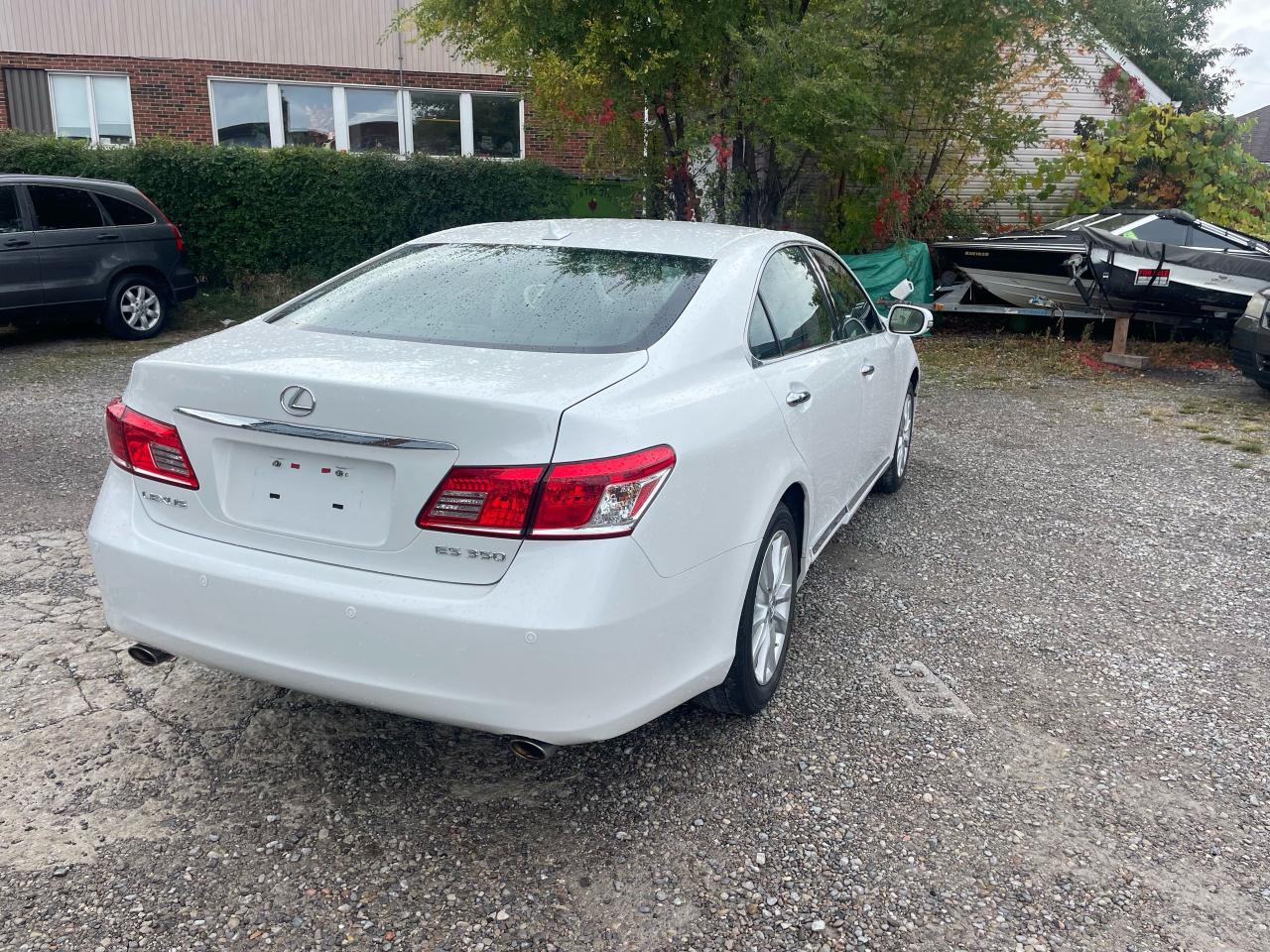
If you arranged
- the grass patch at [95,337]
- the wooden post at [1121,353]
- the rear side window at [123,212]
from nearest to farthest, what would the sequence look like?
the grass patch at [95,337] → the rear side window at [123,212] → the wooden post at [1121,353]

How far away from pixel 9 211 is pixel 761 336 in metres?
9.38

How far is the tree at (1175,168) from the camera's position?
42.2 feet

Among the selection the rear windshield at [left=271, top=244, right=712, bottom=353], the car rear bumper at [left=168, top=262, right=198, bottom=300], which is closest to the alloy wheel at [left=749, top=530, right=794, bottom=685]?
the rear windshield at [left=271, top=244, right=712, bottom=353]

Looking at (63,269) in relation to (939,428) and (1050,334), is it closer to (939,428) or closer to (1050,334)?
(939,428)

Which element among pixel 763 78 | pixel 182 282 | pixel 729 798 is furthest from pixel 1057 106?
pixel 729 798

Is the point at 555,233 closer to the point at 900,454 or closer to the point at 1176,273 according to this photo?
the point at 900,454

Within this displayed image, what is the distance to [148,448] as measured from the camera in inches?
110

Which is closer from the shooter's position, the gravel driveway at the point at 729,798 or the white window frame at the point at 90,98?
the gravel driveway at the point at 729,798

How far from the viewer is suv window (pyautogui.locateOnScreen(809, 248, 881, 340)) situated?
14.7 ft

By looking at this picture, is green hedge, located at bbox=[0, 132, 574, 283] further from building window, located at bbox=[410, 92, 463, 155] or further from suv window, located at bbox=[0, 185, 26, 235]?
building window, located at bbox=[410, 92, 463, 155]

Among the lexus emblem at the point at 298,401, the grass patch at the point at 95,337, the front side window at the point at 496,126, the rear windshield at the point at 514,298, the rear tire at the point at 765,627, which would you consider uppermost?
the front side window at the point at 496,126

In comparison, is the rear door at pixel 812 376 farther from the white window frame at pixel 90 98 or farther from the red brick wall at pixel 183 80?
the white window frame at pixel 90 98

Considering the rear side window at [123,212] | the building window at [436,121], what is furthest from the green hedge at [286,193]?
the building window at [436,121]

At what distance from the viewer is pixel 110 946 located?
233cm
